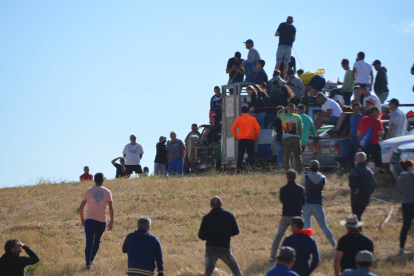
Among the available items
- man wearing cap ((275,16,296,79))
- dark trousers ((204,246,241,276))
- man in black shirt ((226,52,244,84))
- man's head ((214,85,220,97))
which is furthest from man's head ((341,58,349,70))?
dark trousers ((204,246,241,276))

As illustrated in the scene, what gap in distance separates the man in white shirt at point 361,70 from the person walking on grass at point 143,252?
11.3 m

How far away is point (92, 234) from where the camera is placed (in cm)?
934

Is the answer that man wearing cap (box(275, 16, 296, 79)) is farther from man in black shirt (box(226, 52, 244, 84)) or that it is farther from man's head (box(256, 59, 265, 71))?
man's head (box(256, 59, 265, 71))

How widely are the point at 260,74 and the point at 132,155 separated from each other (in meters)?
5.29

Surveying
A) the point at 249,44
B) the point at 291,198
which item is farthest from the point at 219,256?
the point at 249,44

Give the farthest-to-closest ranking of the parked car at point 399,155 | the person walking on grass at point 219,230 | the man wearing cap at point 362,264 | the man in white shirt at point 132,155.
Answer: the man in white shirt at point 132,155 < the parked car at point 399,155 < the person walking on grass at point 219,230 < the man wearing cap at point 362,264

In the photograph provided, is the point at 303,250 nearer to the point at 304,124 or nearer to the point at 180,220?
the point at 180,220

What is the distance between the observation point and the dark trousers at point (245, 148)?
1508 cm

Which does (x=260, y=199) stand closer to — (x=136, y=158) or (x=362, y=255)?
(x=136, y=158)

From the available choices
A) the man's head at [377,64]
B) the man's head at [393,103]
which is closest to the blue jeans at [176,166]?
the man's head at [377,64]

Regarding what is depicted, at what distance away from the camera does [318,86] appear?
1678 centimetres

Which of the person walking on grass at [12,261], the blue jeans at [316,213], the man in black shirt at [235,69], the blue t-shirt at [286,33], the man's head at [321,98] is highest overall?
the blue t-shirt at [286,33]

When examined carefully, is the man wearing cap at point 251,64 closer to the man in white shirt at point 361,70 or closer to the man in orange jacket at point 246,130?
the man in orange jacket at point 246,130

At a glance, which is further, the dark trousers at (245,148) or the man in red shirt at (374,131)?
the dark trousers at (245,148)
